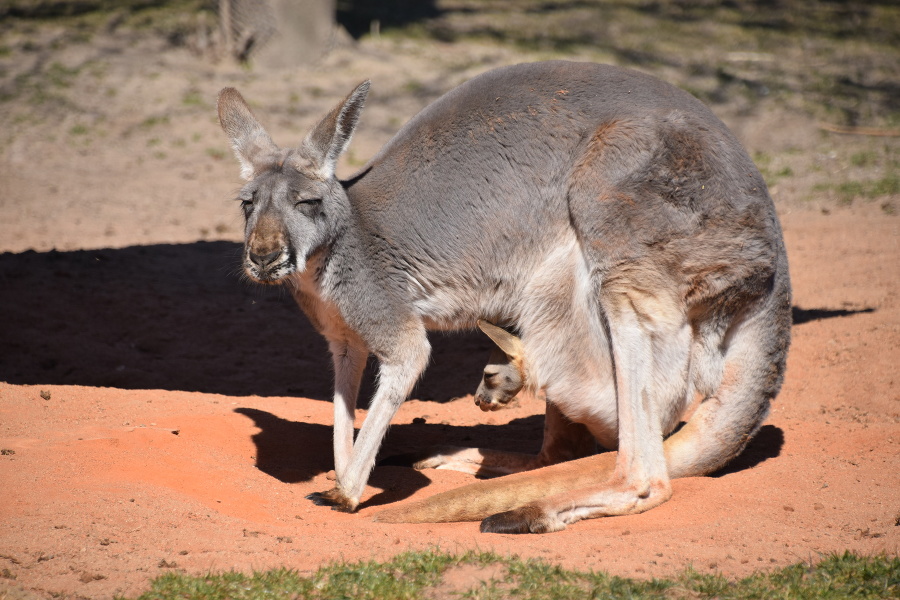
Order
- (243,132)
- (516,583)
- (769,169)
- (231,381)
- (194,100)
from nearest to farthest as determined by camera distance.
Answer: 1. (516,583)
2. (243,132)
3. (231,381)
4. (769,169)
5. (194,100)

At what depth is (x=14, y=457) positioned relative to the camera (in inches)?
156

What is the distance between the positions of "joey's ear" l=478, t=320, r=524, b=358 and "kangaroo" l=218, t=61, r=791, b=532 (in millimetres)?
98

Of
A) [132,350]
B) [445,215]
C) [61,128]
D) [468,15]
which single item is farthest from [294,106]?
[445,215]

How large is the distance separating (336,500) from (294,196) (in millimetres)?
1438

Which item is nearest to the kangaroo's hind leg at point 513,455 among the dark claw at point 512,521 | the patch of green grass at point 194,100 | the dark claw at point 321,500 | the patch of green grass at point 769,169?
the dark claw at point 321,500

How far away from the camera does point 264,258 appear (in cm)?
385

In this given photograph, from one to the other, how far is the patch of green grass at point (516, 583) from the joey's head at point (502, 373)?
54.0 inches

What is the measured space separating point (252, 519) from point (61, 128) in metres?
8.75

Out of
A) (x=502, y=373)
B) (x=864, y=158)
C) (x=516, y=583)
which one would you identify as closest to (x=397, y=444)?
(x=502, y=373)

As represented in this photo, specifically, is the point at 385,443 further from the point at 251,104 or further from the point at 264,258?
the point at 251,104

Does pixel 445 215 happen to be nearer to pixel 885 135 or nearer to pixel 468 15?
pixel 885 135

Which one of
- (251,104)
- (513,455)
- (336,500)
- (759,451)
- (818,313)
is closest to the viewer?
(336,500)

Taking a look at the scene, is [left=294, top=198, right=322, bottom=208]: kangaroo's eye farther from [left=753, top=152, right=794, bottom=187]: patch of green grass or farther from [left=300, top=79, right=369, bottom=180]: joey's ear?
[left=753, top=152, right=794, bottom=187]: patch of green grass

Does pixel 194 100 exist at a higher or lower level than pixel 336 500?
lower
